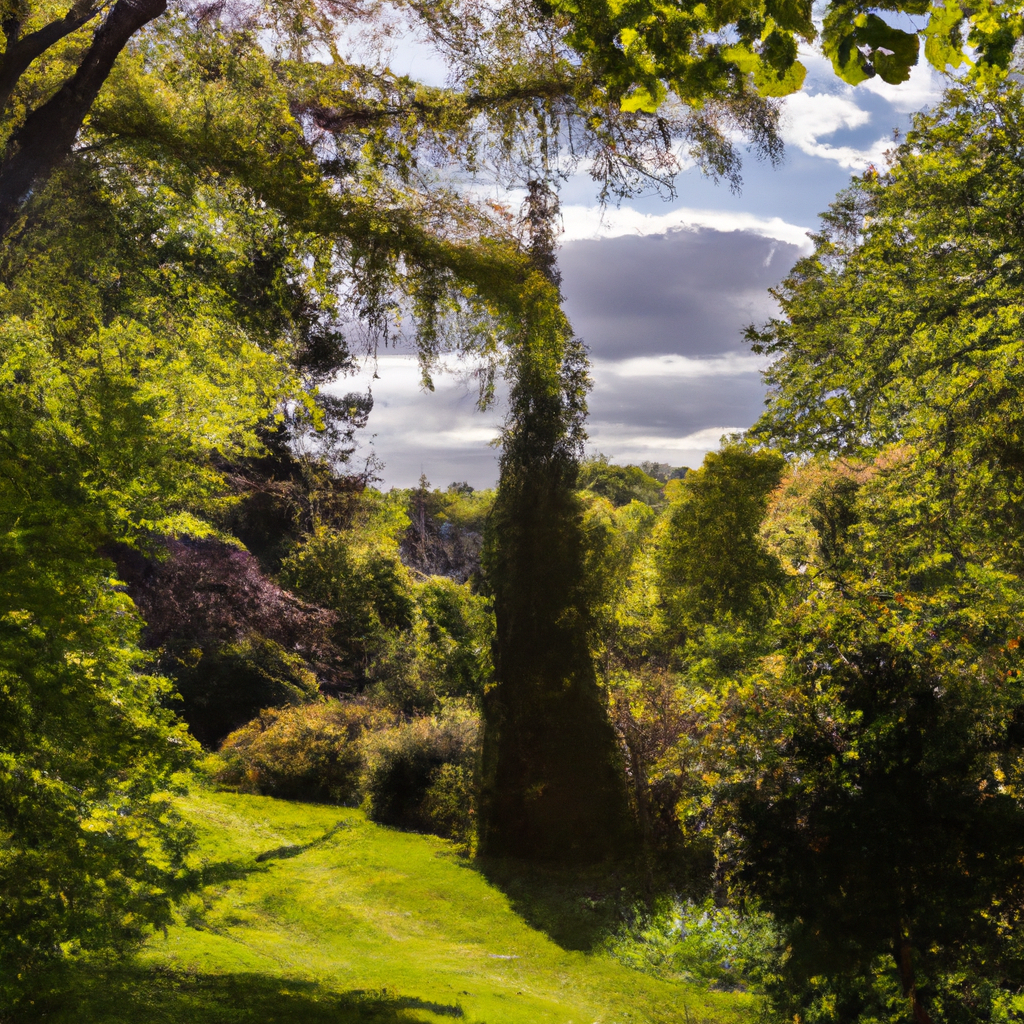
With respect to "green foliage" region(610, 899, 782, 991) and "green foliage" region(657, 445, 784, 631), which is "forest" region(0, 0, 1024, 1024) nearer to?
Result: "green foliage" region(610, 899, 782, 991)

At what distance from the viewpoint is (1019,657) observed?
A: 177 inches

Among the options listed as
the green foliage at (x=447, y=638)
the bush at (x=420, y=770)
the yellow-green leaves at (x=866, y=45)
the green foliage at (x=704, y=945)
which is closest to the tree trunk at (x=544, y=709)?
the green foliage at (x=704, y=945)

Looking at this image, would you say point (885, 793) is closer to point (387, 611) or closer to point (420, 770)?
point (420, 770)

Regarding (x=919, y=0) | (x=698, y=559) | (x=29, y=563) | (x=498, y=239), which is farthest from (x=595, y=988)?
(x=698, y=559)

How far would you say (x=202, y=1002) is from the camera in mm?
4539

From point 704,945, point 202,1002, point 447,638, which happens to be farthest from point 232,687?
point 704,945

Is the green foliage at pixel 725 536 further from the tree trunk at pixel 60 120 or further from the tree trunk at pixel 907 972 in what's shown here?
the tree trunk at pixel 60 120

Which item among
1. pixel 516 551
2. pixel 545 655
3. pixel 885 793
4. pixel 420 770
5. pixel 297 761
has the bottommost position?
pixel 297 761

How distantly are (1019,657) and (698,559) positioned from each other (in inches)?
569

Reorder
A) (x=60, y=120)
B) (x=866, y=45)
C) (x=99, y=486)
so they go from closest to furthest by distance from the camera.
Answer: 1. (x=866, y=45)
2. (x=60, y=120)
3. (x=99, y=486)

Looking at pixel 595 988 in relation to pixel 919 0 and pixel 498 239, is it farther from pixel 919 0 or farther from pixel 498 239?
pixel 919 0

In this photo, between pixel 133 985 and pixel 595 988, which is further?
pixel 595 988

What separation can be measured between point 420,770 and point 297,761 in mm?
3243

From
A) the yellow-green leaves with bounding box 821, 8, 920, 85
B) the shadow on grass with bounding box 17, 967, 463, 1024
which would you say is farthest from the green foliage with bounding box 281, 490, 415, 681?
the yellow-green leaves with bounding box 821, 8, 920, 85
